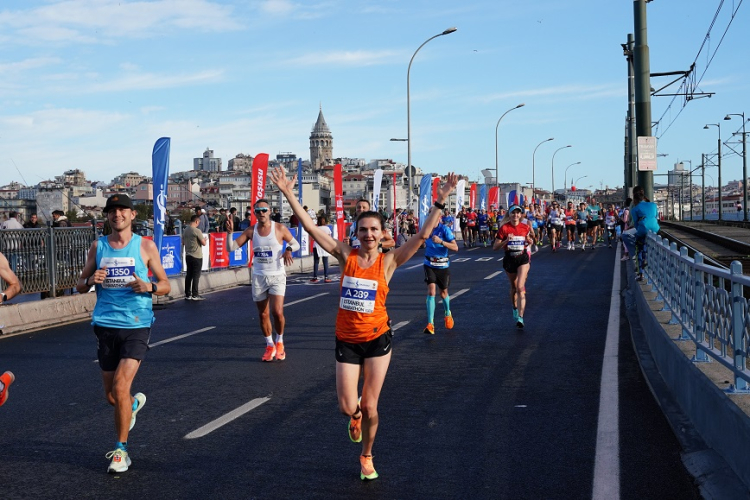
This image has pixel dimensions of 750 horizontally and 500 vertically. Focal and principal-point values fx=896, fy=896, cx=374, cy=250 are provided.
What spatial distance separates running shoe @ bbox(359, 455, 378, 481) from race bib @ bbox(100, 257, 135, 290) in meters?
2.03

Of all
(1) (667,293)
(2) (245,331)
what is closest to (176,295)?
(2) (245,331)

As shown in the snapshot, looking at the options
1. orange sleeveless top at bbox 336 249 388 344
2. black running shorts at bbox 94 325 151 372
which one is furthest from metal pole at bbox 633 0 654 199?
black running shorts at bbox 94 325 151 372

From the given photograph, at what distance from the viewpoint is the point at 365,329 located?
5.60 meters

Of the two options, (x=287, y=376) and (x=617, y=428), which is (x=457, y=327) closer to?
(x=287, y=376)

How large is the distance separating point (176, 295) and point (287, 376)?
11049 millimetres

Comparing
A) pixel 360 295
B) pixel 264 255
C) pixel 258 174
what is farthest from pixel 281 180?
pixel 258 174

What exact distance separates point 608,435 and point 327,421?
2.19 meters

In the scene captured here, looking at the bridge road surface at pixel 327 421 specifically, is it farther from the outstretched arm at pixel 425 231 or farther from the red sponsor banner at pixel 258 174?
the red sponsor banner at pixel 258 174

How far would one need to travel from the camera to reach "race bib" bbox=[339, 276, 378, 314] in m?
5.63

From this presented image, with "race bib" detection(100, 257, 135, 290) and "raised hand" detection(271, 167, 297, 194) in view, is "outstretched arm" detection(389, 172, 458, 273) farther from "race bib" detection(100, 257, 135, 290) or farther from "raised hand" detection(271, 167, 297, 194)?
"race bib" detection(100, 257, 135, 290)

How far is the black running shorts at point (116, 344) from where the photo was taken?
6125mm

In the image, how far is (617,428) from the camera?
22.1 ft

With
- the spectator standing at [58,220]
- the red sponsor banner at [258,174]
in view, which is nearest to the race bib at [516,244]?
the spectator standing at [58,220]

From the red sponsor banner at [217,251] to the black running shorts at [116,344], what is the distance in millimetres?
17255
